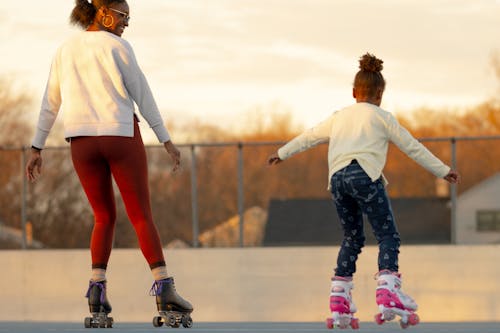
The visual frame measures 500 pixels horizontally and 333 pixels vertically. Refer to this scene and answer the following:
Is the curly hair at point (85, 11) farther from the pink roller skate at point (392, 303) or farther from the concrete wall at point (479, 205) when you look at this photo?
the concrete wall at point (479, 205)

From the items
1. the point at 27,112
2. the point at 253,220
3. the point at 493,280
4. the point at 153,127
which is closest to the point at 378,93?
the point at 153,127

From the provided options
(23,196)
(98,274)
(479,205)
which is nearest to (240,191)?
(23,196)

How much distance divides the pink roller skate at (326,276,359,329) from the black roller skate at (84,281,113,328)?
1118 millimetres

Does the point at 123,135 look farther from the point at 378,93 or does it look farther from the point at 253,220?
the point at 253,220

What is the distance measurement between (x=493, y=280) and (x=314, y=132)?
266 inches

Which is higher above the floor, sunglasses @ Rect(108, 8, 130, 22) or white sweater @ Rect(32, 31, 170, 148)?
sunglasses @ Rect(108, 8, 130, 22)

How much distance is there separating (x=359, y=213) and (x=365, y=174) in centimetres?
27

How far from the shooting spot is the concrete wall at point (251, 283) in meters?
12.9

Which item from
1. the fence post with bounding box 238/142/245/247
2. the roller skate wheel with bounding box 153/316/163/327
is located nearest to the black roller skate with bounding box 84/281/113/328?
the roller skate wheel with bounding box 153/316/163/327

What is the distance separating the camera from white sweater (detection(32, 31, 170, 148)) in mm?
5707

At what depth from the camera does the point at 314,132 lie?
6379 mm

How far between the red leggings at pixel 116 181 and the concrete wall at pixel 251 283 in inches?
280

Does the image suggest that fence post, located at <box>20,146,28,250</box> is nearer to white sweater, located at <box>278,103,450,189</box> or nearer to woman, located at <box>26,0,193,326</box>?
A: white sweater, located at <box>278,103,450,189</box>

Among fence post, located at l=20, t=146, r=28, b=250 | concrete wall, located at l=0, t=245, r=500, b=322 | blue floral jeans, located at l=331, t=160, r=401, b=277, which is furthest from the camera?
fence post, located at l=20, t=146, r=28, b=250
